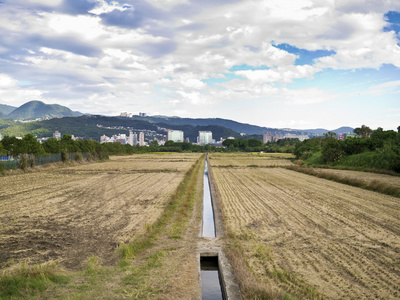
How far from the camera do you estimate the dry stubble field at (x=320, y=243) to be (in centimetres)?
757

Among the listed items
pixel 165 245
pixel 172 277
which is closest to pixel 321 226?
pixel 165 245

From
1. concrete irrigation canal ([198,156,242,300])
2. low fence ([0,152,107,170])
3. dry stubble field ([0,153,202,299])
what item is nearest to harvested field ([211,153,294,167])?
low fence ([0,152,107,170])

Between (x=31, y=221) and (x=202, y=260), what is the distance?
8.65 metres

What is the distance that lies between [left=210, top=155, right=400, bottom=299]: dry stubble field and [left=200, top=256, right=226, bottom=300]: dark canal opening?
1.03 m

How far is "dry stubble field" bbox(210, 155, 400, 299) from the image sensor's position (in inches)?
298

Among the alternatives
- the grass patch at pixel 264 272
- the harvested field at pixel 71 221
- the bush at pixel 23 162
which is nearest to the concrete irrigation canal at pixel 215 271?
the grass patch at pixel 264 272

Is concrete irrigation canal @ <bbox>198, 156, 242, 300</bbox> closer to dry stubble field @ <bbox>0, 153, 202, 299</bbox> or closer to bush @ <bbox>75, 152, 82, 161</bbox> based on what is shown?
dry stubble field @ <bbox>0, 153, 202, 299</bbox>

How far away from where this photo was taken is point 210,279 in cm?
900

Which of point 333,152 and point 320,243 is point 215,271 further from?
point 333,152

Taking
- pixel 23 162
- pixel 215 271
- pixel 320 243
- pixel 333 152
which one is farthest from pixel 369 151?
pixel 23 162

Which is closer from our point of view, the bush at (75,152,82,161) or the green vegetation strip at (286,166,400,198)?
the green vegetation strip at (286,166,400,198)

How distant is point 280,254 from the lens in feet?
32.4

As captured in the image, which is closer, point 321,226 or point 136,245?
point 136,245

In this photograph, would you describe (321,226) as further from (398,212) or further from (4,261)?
(4,261)
